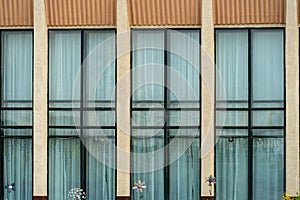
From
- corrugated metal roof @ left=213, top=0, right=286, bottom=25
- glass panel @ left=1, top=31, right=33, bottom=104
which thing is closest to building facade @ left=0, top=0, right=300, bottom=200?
corrugated metal roof @ left=213, top=0, right=286, bottom=25

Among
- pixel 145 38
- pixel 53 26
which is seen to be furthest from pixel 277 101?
pixel 53 26

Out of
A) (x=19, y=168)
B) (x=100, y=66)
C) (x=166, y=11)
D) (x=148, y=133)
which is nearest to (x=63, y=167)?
(x=19, y=168)

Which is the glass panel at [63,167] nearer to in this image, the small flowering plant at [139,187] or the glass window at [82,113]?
the glass window at [82,113]

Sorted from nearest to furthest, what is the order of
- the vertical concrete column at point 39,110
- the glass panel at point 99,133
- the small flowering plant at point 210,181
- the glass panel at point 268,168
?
the small flowering plant at point 210,181 < the glass panel at point 268,168 < the vertical concrete column at point 39,110 < the glass panel at point 99,133

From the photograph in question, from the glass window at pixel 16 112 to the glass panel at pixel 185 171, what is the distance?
161 inches

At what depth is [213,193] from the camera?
102 feet

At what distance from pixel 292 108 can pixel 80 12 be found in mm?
6454

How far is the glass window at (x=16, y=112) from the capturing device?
32.0 metres

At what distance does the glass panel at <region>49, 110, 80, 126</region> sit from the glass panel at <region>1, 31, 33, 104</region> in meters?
0.75

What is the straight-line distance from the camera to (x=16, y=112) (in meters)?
32.0

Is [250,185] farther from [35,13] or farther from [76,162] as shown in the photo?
[35,13]

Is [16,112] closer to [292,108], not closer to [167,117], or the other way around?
[167,117]

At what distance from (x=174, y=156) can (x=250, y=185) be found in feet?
7.43

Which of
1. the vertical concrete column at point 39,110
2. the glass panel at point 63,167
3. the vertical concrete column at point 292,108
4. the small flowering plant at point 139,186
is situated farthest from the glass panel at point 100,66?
the vertical concrete column at point 292,108
